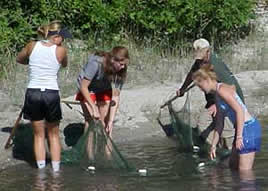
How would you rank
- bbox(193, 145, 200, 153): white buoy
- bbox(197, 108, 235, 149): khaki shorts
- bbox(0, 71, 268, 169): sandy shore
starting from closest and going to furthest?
bbox(197, 108, 235, 149): khaki shorts < bbox(193, 145, 200, 153): white buoy < bbox(0, 71, 268, 169): sandy shore

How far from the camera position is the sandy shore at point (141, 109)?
39.0 ft

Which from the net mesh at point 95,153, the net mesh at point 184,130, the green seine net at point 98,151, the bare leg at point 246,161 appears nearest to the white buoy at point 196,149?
the net mesh at point 184,130

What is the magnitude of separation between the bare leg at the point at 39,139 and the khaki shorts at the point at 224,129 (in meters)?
2.41

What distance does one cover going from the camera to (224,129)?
35.5 feet

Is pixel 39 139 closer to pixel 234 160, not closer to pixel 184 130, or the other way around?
pixel 234 160

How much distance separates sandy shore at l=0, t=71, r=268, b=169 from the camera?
39.0ft

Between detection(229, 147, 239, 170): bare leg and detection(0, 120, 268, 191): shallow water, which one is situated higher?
detection(229, 147, 239, 170): bare leg

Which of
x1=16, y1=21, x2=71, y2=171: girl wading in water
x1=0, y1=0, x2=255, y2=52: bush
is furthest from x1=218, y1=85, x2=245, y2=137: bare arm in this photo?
x1=0, y1=0, x2=255, y2=52: bush

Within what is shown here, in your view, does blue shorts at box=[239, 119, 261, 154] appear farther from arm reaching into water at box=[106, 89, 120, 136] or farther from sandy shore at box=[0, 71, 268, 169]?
sandy shore at box=[0, 71, 268, 169]

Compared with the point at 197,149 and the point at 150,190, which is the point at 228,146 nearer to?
the point at 197,149

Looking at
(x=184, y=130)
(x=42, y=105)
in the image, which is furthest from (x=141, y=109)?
(x=42, y=105)

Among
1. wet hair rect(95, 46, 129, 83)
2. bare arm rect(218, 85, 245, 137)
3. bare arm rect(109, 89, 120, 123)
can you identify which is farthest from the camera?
bare arm rect(109, 89, 120, 123)

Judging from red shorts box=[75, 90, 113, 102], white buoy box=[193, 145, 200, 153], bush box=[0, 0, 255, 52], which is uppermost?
bush box=[0, 0, 255, 52]

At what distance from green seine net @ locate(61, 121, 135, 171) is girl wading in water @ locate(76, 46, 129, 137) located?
7.5 inches
